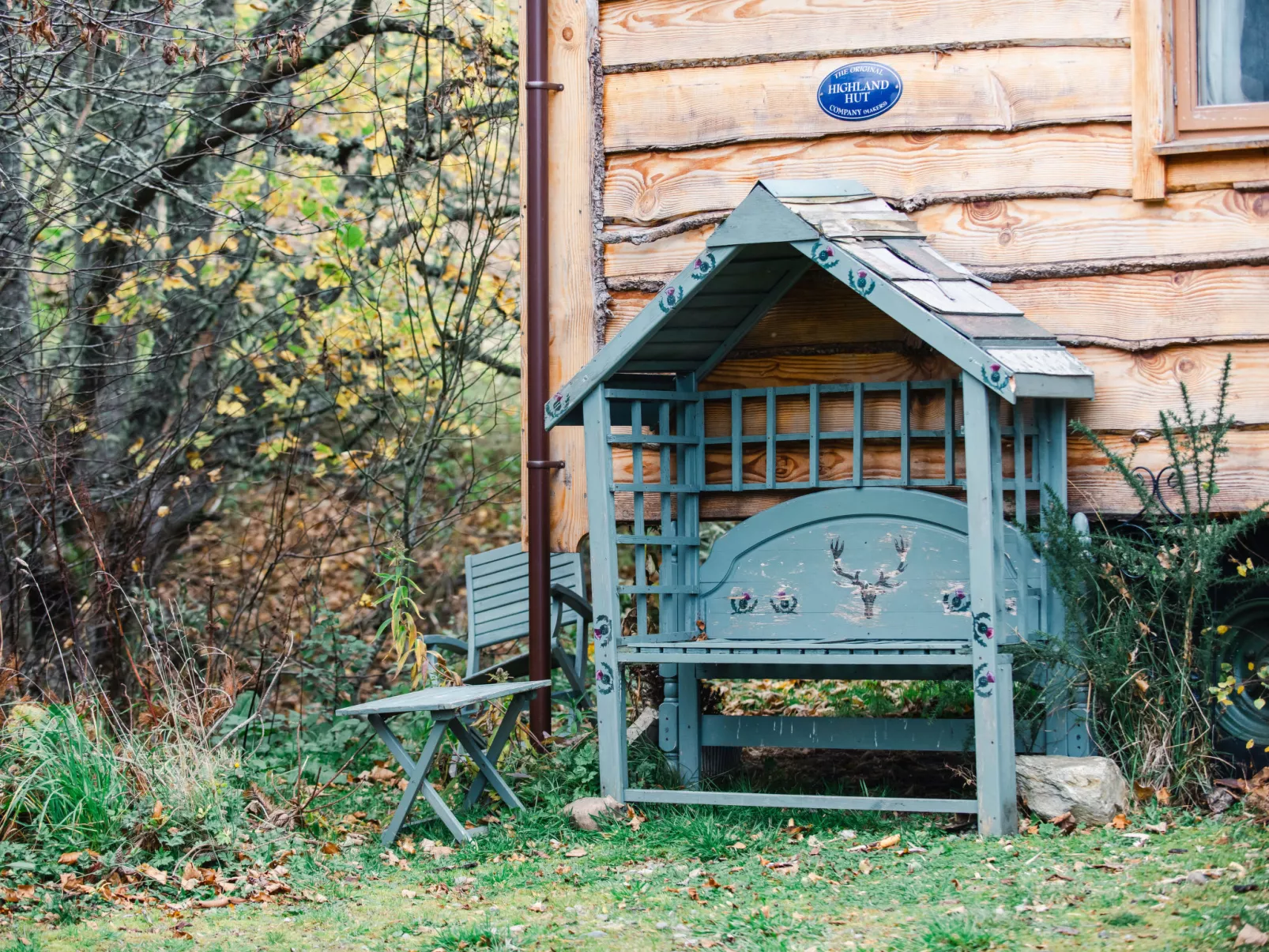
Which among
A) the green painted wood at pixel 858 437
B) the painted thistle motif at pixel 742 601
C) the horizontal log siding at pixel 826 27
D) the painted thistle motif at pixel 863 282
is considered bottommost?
the painted thistle motif at pixel 742 601

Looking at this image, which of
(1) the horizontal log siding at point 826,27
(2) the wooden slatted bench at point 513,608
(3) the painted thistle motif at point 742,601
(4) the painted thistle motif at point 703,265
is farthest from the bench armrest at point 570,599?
(1) the horizontal log siding at point 826,27

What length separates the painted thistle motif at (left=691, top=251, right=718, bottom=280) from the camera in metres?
5.38

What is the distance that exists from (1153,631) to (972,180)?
2.15 meters

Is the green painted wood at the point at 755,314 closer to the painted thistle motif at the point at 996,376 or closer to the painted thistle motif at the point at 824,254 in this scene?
the painted thistle motif at the point at 824,254

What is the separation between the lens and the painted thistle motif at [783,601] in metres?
6.03

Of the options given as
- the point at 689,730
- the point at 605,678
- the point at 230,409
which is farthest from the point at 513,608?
the point at 230,409

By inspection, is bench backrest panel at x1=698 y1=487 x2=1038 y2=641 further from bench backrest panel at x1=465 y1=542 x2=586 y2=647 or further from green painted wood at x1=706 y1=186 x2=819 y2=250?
green painted wood at x1=706 y1=186 x2=819 y2=250

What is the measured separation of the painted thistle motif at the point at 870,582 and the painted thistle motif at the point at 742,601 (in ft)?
1.33

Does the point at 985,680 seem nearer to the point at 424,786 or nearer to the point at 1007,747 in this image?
the point at 1007,747

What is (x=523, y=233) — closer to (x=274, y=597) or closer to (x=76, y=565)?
(x=76, y=565)

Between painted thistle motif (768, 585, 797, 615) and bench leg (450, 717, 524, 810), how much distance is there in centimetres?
142

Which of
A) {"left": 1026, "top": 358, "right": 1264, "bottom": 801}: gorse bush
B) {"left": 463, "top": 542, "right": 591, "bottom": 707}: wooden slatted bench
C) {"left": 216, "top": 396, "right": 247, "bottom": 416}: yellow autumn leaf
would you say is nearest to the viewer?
{"left": 1026, "top": 358, "right": 1264, "bottom": 801}: gorse bush

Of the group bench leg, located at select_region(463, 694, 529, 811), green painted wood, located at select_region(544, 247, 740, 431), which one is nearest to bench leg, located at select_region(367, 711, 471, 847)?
bench leg, located at select_region(463, 694, 529, 811)

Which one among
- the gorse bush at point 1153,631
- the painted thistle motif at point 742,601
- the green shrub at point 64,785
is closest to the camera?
the green shrub at point 64,785
